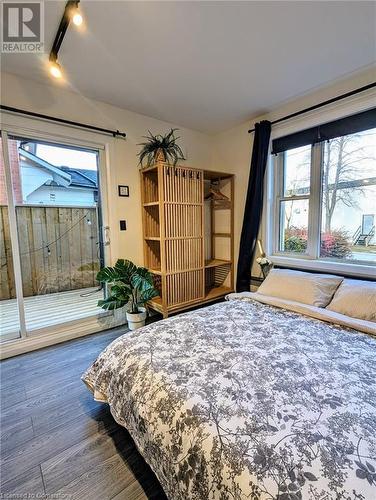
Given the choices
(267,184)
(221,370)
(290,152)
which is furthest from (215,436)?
(290,152)

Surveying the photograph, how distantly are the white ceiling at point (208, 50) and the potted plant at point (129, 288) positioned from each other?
1813mm

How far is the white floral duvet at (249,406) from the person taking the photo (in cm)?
70

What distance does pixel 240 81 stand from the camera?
2189 mm

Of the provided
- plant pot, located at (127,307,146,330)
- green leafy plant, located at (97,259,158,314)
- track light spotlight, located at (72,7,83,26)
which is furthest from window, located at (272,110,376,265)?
track light spotlight, located at (72,7,83,26)

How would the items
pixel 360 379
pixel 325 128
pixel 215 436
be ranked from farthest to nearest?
pixel 325 128
pixel 360 379
pixel 215 436

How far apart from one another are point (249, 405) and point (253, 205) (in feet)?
7.41

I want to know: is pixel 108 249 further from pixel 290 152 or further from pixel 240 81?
pixel 290 152

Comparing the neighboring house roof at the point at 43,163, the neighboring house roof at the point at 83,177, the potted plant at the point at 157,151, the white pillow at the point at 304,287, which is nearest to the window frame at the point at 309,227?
the white pillow at the point at 304,287

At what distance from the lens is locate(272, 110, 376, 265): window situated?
85.1 inches

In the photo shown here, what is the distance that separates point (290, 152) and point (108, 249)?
2392 mm

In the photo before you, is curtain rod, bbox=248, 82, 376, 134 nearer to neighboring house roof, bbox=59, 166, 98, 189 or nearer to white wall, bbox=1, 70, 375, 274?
white wall, bbox=1, 70, 375, 274

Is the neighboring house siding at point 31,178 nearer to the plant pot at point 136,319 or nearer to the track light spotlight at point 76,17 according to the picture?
the track light spotlight at point 76,17

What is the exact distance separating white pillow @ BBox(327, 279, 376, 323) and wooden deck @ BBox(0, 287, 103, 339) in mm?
2477

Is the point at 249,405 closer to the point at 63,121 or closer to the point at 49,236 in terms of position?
the point at 49,236
